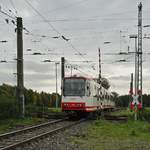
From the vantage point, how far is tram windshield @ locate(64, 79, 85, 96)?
35134 millimetres

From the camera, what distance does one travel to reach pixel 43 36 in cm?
3247

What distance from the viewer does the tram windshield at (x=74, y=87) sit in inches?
1383

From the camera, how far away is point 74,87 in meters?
35.3

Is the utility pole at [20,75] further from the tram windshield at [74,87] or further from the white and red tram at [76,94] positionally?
the tram windshield at [74,87]

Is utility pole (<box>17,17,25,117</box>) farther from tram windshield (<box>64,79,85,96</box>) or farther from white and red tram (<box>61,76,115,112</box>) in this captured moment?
tram windshield (<box>64,79,85,96</box>)

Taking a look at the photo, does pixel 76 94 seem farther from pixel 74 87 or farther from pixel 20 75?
pixel 20 75

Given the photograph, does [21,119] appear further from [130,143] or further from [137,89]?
[130,143]

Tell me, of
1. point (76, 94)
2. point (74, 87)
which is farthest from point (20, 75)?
point (76, 94)

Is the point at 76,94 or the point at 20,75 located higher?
the point at 20,75

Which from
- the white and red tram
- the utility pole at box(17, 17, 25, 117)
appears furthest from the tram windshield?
the utility pole at box(17, 17, 25, 117)

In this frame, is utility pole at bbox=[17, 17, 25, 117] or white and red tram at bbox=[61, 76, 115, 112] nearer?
utility pole at bbox=[17, 17, 25, 117]

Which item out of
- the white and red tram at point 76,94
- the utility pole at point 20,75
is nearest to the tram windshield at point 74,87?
the white and red tram at point 76,94

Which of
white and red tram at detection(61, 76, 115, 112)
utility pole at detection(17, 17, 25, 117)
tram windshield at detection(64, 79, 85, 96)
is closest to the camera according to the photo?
utility pole at detection(17, 17, 25, 117)

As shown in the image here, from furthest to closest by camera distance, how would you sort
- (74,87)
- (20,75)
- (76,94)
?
(74,87) → (76,94) → (20,75)
